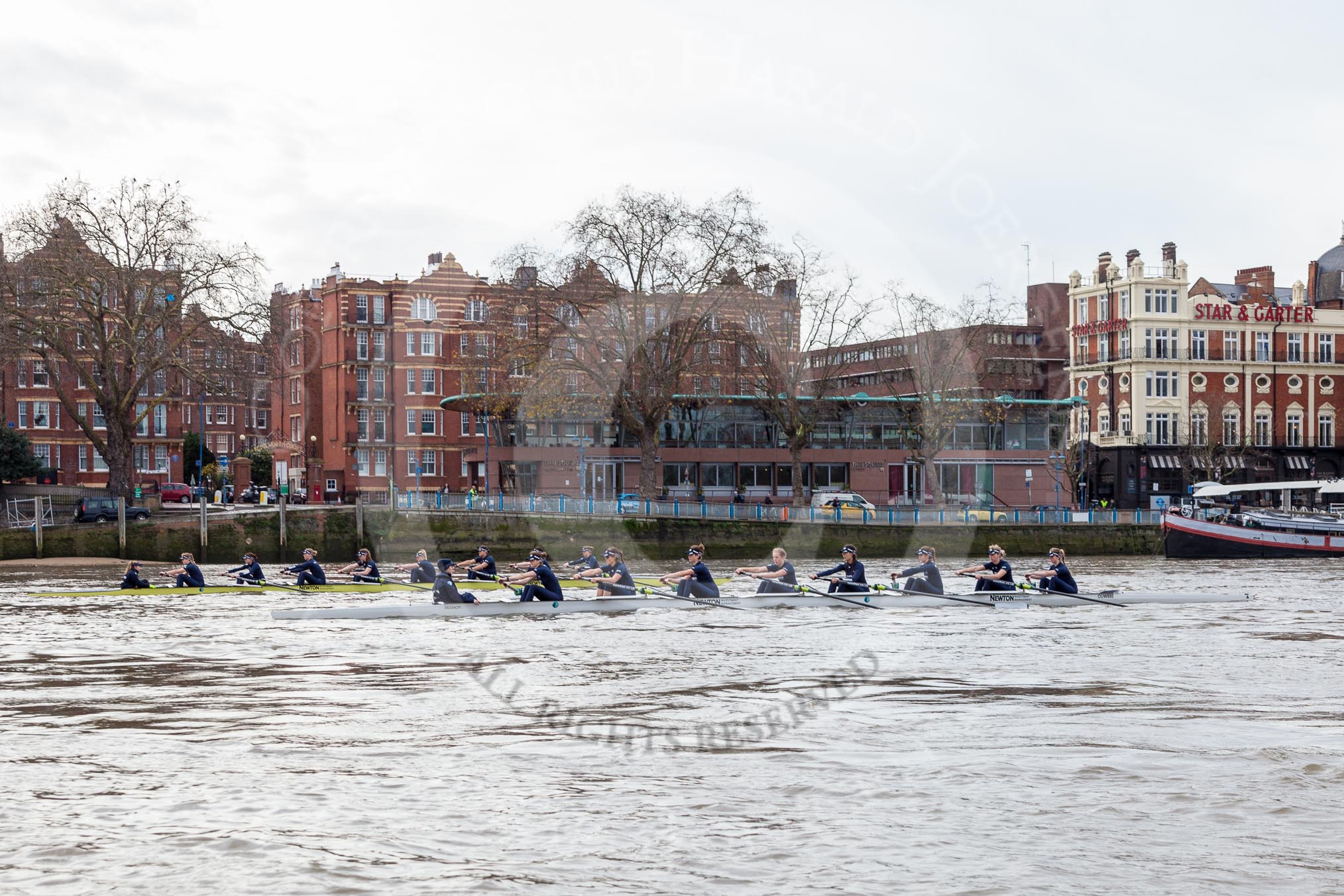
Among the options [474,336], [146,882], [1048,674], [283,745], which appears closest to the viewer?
[146,882]

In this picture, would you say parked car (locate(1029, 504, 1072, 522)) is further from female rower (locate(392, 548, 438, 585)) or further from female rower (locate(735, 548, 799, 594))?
female rower (locate(392, 548, 438, 585))

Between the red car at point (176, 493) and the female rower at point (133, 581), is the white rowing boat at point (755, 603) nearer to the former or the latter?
the female rower at point (133, 581)

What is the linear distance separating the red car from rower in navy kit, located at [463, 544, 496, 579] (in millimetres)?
50929

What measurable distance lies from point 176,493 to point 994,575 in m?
59.2

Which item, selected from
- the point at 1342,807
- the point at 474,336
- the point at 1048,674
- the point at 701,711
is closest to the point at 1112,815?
the point at 1342,807

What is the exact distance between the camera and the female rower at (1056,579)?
3191cm

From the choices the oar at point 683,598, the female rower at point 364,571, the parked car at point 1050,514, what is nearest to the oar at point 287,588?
the female rower at point 364,571

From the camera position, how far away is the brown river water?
10578mm

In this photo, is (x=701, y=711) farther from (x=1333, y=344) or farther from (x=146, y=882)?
(x=1333, y=344)

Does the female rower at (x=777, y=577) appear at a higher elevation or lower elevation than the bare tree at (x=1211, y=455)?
lower

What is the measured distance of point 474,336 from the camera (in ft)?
225

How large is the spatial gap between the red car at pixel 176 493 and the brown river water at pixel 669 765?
56245 millimetres

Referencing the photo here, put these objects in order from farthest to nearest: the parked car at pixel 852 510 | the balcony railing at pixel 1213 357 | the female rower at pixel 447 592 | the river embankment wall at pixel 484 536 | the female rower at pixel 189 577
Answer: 1. the balcony railing at pixel 1213 357
2. the parked car at pixel 852 510
3. the river embankment wall at pixel 484 536
4. the female rower at pixel 189 577
5. the female rower at pixel 447 592

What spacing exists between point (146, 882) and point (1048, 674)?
13915 millimetres
